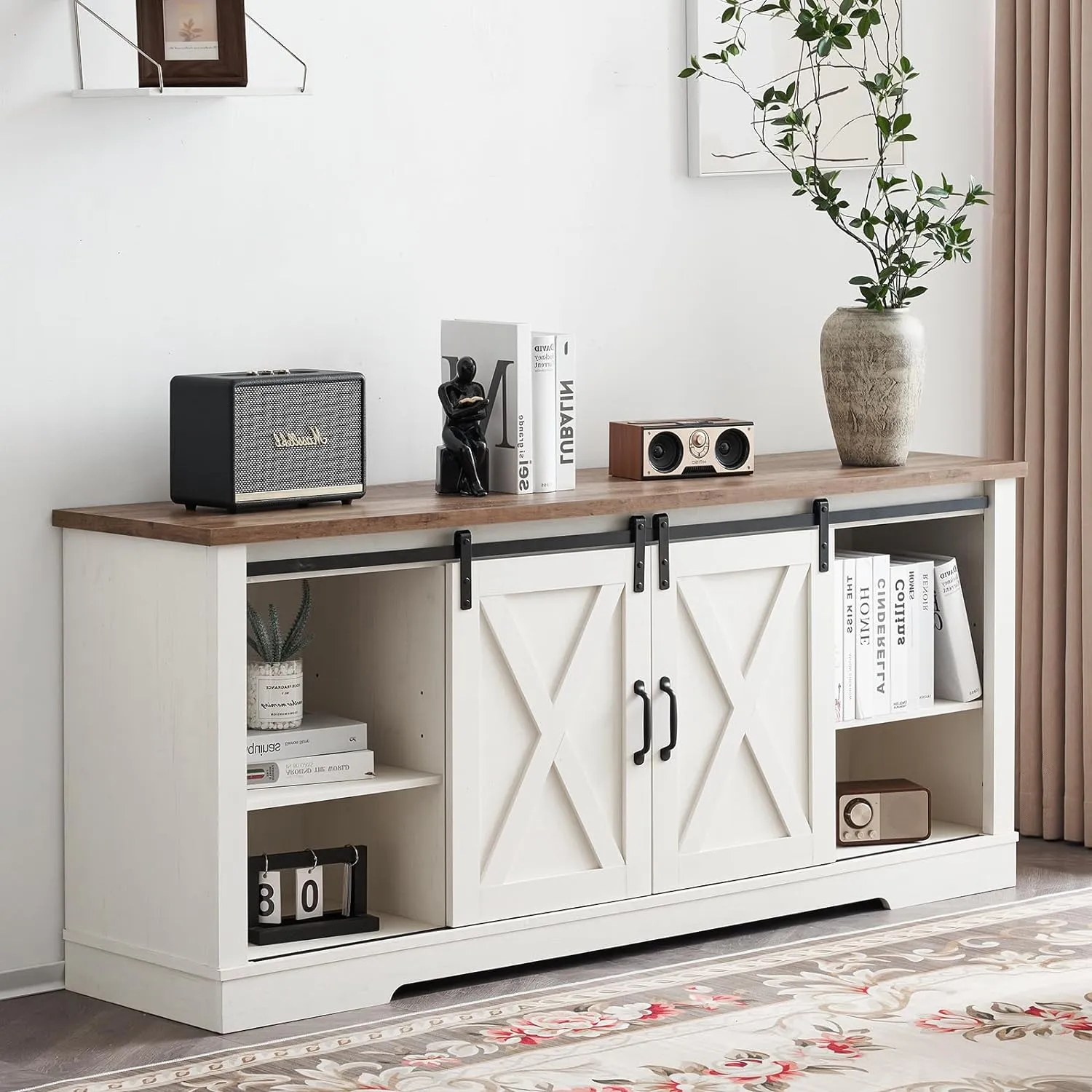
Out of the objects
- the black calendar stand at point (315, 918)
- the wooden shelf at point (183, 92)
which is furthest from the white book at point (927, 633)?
the wooden shelf at point (183, 92)

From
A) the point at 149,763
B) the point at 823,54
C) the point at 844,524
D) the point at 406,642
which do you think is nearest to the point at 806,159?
the point at 823,54

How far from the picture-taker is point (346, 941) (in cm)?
333

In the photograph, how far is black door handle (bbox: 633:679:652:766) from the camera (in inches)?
141

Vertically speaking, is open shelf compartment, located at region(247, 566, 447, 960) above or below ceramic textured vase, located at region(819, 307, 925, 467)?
below

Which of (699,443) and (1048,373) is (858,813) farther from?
(1048,373)

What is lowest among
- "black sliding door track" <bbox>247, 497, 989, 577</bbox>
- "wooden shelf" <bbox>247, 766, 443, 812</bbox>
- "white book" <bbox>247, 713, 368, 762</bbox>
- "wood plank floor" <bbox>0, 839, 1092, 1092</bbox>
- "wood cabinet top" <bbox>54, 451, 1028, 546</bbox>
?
"wood plank floor" <bbox>0, 839, 1092, 1092</bbox>

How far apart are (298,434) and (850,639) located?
126 cm

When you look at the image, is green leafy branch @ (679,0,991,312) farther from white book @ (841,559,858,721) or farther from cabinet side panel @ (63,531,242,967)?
cabinet side panel @ (63,531,242,967)

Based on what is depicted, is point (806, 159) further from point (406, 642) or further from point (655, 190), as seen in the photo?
point (406, 642)

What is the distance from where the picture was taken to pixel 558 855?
139 inches

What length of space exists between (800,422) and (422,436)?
0.99 metres

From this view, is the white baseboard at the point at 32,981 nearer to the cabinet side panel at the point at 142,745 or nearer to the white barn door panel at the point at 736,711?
the cabinet side panel at the point at 142,745

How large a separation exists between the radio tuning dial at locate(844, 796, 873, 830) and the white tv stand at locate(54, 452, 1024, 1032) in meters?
0.07

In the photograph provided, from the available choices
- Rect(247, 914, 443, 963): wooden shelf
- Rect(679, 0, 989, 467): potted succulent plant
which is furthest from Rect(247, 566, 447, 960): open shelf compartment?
Rect(679, 0, 989, 467): potted succulent plant
